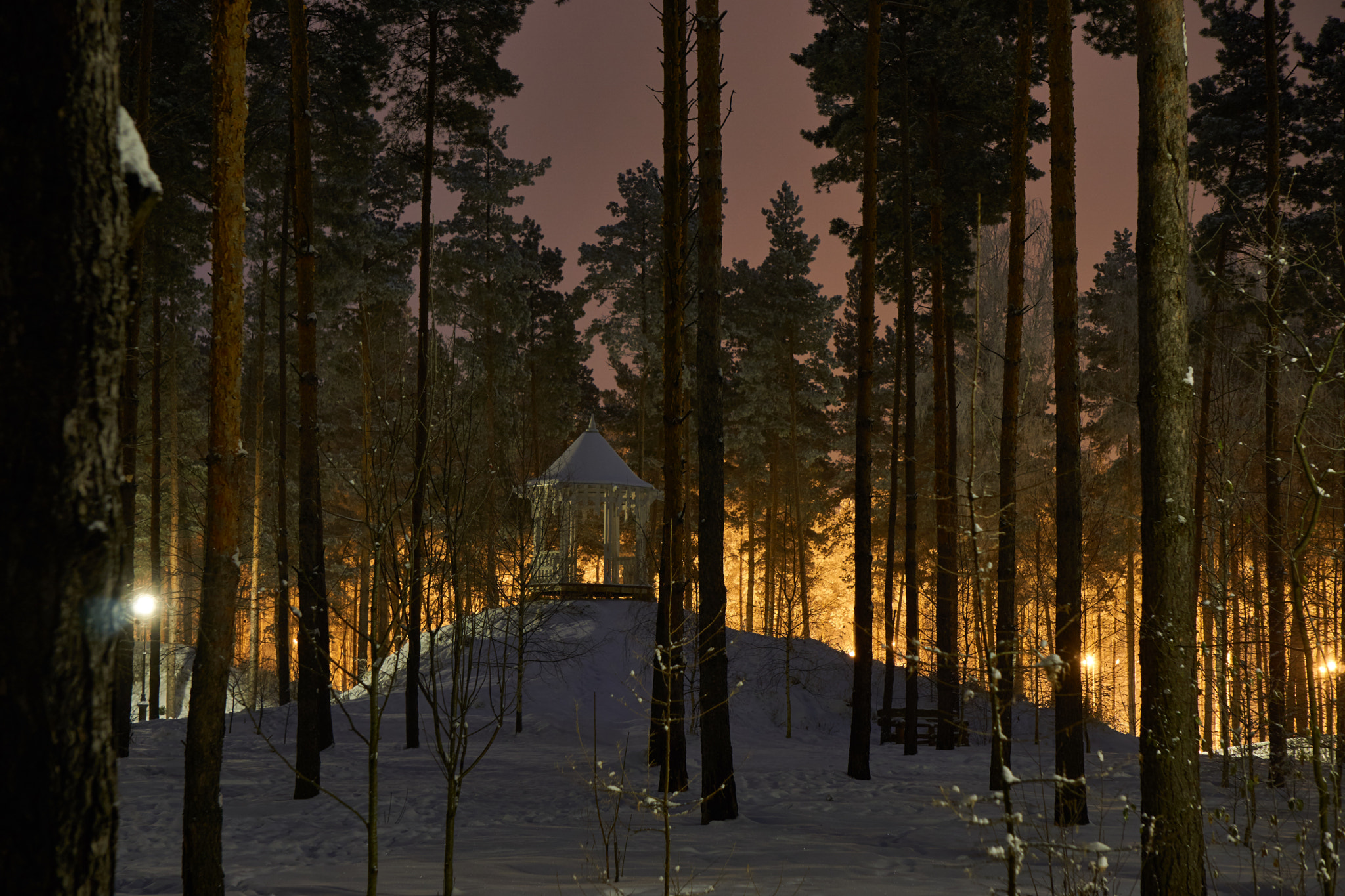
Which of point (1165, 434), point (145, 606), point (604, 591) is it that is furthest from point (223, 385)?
point (604, 591)

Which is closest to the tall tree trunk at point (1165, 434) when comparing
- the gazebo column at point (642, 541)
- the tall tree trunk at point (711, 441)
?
the tall tree trunk at point (711, 441)

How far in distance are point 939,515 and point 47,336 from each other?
51.0 ft

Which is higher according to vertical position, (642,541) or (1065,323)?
(1065,323)

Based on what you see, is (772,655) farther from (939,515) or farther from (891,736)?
(939,515)

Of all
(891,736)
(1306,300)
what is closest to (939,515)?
(891,736)

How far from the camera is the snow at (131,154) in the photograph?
183cm

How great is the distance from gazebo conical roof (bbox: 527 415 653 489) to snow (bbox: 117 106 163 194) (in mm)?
19163

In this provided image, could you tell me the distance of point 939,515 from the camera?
15.9m

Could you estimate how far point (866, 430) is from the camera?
442 inches

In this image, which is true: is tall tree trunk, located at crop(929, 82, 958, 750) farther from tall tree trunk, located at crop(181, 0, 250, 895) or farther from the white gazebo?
tall tree trunk, located at crop(181, 0, 250, 895)

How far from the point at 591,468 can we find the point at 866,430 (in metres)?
11.8

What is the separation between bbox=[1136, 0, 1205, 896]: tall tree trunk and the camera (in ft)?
15.9

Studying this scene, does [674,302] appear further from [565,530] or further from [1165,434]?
[565,530]

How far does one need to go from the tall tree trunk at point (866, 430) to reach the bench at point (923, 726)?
444 cm
